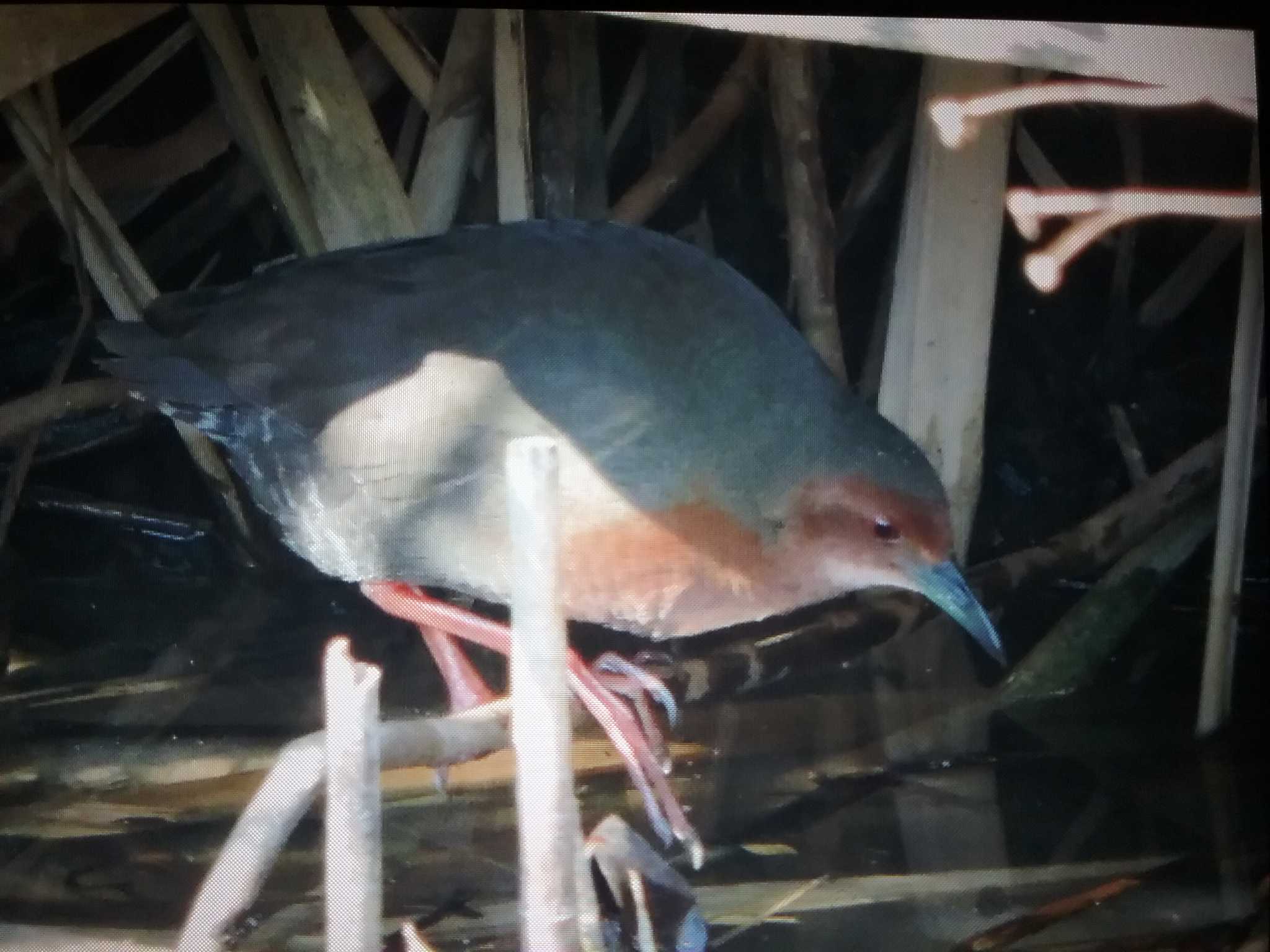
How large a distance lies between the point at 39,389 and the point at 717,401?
60 cm

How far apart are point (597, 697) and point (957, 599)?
347 millimetres

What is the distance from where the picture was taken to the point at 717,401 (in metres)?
1.30

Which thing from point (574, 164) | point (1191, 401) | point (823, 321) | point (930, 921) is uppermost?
point (574, 164)

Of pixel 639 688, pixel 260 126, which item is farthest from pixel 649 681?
pixel 260 126

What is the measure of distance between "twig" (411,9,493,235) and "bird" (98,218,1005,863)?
33 mm

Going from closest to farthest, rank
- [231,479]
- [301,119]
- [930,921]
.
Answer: [930,921]
[301,119]
[231,479]

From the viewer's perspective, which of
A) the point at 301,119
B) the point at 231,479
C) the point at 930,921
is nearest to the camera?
the point at 930,921

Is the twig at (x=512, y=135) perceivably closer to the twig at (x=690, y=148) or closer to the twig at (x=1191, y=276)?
the twig at (x=690, y=148)

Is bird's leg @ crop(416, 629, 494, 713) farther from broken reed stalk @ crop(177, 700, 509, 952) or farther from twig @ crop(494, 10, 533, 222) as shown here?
twig @ crop(494, 10, 533, 222)

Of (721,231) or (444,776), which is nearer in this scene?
(444,776)

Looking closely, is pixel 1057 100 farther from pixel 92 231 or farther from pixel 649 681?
pixel 92 231

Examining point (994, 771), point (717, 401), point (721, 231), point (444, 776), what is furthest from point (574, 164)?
point (994, 771)

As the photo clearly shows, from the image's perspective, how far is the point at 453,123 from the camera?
131cm

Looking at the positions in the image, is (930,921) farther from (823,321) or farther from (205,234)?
(205,234)
